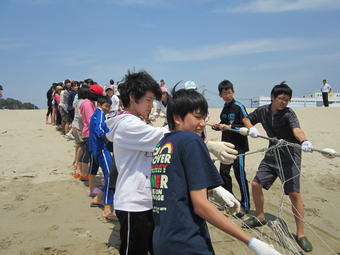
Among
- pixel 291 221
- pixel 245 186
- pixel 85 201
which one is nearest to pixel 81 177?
pixel 85 201

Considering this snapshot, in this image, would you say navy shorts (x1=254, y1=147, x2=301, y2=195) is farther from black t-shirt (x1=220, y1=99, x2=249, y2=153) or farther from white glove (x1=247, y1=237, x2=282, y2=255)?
white glove (x1=247, y1=237, x2=282, y2=255)

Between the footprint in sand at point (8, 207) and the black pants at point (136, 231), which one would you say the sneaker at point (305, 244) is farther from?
the footprint in sand at point (8, 207)

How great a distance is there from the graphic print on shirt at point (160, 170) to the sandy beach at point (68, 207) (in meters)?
1.94

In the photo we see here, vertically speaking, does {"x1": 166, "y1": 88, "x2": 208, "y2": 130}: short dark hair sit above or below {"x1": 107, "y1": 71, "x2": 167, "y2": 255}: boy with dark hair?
above

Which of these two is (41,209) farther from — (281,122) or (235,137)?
(281,122)

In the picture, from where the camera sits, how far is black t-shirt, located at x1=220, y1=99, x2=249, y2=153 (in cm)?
430

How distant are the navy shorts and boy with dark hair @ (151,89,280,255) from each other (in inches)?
83.8

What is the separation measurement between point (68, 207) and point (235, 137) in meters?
2.56

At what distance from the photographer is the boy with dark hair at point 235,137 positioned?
4199 millimetres

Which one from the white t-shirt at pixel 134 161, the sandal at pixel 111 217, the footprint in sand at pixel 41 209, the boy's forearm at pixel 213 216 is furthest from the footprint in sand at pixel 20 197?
the boy's forearm at pixel 213 216

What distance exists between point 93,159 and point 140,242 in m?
2.34

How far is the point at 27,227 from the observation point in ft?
12.3

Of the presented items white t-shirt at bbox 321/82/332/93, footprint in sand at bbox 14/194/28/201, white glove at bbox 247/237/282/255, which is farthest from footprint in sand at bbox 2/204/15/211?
white t-shirt at bbox 321/82/332/93

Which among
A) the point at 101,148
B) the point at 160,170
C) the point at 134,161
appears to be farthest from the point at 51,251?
the point at 160,170
